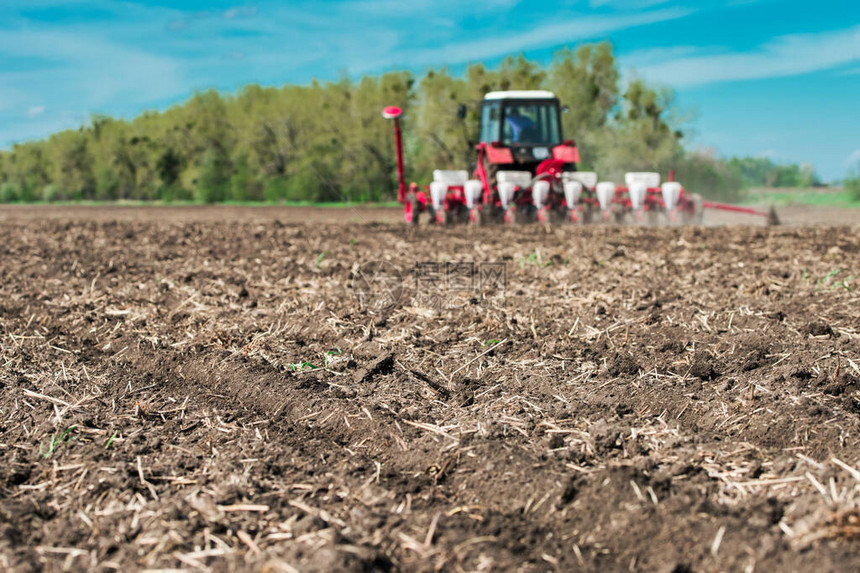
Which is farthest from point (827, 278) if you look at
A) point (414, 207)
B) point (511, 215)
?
point (414, 207)

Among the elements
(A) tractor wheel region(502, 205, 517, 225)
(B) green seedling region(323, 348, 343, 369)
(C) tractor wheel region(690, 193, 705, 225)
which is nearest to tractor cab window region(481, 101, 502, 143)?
(A) tractor wheel region(502, 205, 517, 225)

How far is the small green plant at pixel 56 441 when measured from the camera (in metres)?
3.54

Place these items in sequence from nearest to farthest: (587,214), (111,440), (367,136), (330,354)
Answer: (111,440) < (330,354) < (587,214) < (367,136)

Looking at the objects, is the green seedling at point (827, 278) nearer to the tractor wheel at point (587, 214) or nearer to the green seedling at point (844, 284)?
the green seedling at point (844, 284)

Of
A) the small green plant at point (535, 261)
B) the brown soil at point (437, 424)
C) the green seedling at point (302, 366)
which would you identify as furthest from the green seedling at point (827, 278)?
the green seedling at point (302, 366)

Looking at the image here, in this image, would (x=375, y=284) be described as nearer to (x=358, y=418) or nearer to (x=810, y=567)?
(x=358, y=418)

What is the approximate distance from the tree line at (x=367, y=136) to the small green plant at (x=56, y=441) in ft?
82.2

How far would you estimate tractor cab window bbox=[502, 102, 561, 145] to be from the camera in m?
16.4

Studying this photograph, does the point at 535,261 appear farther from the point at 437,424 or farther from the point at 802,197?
the point at 802,197

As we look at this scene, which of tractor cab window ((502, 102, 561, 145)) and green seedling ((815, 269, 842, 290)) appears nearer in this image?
green seedling ((815, 269, 842, 290))

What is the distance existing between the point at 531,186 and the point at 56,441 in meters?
12.5

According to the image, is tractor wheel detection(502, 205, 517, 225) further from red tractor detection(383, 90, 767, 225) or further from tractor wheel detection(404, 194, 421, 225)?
tractor wheel detection(404, 194, 421, 225)

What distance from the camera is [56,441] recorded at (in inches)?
144

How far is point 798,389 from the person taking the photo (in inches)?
155
